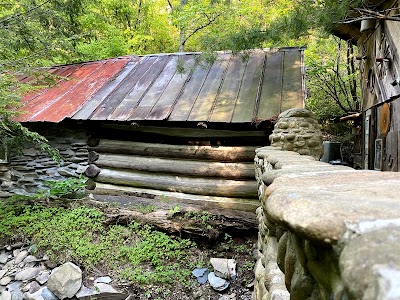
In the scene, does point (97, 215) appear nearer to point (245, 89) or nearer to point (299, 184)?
point (245, 89)

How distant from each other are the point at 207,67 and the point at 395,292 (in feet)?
23.1

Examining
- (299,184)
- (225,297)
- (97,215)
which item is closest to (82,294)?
(97,215)

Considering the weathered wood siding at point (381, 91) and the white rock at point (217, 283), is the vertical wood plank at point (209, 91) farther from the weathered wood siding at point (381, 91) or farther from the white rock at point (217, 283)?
the weathered wood siding at point (381, 91)

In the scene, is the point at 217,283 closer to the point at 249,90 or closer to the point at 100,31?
the point at 249,90

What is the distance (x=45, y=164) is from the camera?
7.25 m

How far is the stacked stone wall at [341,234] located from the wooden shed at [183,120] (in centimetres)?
429

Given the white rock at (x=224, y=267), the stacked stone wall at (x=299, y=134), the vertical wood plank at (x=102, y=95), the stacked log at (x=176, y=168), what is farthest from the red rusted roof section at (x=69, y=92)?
the stacked stone wall at (x=299, y=134)

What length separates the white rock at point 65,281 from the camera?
4.38 m

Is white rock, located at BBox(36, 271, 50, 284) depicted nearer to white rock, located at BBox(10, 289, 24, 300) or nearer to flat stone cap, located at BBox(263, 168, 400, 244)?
white rock, located at BBox(10, 289, 24, 300)

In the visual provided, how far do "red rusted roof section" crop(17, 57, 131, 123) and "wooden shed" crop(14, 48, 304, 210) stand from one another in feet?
0.12

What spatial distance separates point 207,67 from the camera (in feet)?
23.6

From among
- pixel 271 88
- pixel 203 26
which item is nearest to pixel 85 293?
pixel 271 88

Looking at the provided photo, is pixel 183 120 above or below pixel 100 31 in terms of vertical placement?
below

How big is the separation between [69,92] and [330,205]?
800cm
